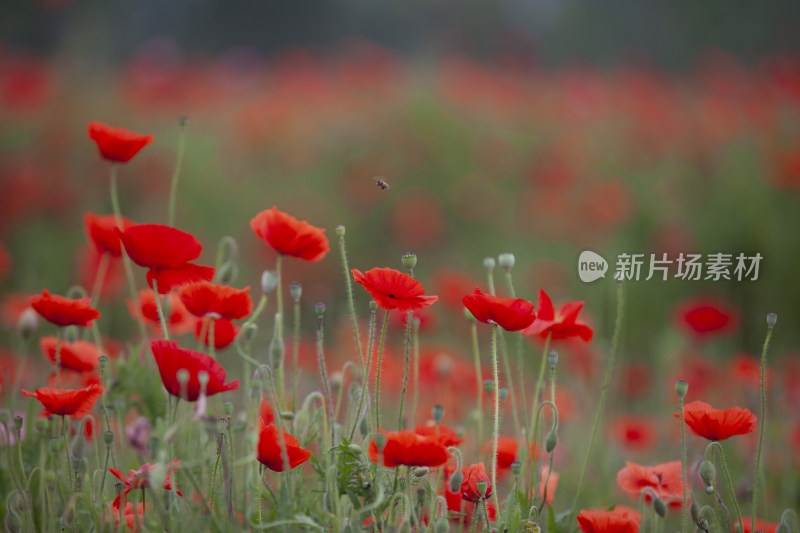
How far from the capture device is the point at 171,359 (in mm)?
1117

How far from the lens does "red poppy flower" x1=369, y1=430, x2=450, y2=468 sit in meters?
1.07

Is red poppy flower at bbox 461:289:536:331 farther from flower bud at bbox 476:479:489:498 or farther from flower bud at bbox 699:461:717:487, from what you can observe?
flower bud at bbox 699:461:717:487

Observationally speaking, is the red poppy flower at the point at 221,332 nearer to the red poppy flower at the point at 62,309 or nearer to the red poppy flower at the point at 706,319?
the red poppy flower at the point at 62,309

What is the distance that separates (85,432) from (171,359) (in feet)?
2.49

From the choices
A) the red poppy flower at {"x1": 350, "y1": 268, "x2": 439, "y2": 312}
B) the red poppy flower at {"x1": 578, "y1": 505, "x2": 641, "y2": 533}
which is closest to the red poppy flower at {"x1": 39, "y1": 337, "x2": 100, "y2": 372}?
the red poppy flower at {"x1": 350, "y1": 268, "x2": 439, "y2": 312}

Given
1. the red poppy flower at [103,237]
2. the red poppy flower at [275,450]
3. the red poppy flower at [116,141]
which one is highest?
the red poppy flower at [116,141]

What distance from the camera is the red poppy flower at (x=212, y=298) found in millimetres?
1294

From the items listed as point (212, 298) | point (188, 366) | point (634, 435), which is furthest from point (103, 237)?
point (634, 435)

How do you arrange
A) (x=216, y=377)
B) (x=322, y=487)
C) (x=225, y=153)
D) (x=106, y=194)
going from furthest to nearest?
(x=225, y=153) < (x=106, y=194) < (x=322, y=487) < (x=216, y=377)

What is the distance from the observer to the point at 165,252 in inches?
48.3

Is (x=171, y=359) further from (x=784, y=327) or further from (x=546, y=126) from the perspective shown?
(x=546, y=126)

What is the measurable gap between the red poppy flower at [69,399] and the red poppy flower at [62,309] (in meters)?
0.17

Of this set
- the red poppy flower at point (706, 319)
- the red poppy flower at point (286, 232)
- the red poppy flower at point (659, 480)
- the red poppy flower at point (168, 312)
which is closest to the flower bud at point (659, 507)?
the red poppy flower at point (659, 480)

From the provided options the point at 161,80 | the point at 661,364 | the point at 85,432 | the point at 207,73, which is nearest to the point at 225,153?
the point at 161,80
